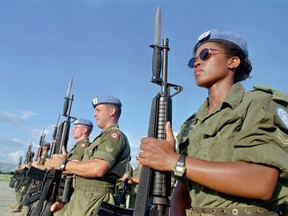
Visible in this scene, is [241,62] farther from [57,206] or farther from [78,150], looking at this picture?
[78,150]

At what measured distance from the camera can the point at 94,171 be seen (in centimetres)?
427

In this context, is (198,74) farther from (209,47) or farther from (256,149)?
(256,149)

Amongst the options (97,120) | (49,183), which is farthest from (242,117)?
(49,183)

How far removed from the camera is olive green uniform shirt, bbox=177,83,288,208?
1.70 m

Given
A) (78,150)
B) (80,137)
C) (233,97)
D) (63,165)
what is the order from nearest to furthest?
(233,97) → (63,165) → (78,150) → (80,137)

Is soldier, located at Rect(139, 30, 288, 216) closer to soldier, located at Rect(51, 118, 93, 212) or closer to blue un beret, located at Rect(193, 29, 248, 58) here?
blue un beret, located at Rect(193, 29, 248, 58)

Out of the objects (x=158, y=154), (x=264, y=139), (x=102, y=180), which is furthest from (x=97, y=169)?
(x=264, y=139)

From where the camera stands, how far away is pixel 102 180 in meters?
4.51

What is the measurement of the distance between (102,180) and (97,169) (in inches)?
12.8

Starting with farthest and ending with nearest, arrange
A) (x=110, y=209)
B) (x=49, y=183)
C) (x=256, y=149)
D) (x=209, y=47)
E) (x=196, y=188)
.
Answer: (x=49, y=183) → (x=110, y=209) → (x=209, y=47) → (x=196, y=188) → (x=256, y=149)

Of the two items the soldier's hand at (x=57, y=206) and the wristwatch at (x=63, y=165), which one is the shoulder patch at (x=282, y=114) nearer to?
the wristwatch at (x=63, y=165)

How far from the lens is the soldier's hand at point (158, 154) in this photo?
186cm

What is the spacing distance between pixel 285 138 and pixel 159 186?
847 mm

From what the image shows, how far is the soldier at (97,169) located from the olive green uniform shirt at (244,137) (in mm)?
2334
